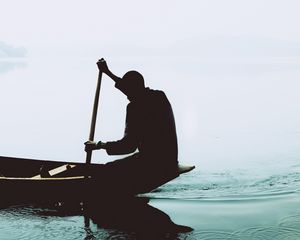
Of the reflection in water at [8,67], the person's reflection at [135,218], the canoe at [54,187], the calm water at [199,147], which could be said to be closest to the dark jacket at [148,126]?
the canoe at [54,187]

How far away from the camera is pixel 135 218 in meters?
8.81

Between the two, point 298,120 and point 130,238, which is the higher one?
point 298,120

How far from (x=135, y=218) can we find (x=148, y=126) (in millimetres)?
1677

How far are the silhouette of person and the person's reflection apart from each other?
20.3 inches

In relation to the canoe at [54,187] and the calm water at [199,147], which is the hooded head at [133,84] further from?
the calm water at [199,147]

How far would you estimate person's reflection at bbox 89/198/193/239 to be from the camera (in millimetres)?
7995

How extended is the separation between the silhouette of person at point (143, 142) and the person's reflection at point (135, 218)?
0.52 m

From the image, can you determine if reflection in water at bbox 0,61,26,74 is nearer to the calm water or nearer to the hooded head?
the calm water

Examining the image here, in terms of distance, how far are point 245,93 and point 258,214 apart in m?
35.2

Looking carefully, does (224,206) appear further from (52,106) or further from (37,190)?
(52,106)

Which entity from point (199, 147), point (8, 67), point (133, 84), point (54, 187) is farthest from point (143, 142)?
point (8, 67)

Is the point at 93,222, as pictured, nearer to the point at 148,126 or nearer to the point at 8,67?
the point at 148,126

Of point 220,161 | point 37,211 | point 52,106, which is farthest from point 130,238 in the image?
point 52,106

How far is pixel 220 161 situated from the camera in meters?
15.5
